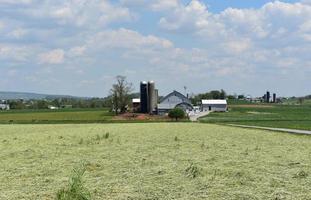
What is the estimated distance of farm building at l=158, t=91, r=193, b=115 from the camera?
128 meters

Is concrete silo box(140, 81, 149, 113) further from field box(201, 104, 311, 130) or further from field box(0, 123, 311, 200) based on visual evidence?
field box(0, 123, 311, 200)

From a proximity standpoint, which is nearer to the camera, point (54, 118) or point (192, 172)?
point (192, 172)

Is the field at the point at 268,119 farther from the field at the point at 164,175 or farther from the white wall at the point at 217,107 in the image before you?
the field at the point at 164,175

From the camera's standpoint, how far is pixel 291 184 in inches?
517

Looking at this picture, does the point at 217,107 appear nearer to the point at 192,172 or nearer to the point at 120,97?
the point at 120,97

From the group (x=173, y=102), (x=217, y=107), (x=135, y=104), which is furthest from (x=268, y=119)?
(x=217, y=107)

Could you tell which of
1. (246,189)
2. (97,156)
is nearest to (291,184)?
(246,189)

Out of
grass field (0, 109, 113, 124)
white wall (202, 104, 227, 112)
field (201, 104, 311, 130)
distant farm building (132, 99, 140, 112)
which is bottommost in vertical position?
field (201, 104, 311, 130)

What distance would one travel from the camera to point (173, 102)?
130125mm

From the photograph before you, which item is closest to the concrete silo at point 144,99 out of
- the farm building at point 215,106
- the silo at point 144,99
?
the silo at point 144,99

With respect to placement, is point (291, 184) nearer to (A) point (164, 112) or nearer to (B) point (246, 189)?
(B) point (246, 189)

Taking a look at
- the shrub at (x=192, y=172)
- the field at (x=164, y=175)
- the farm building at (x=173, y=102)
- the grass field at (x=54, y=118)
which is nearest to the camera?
the field at (x=164, y=175)

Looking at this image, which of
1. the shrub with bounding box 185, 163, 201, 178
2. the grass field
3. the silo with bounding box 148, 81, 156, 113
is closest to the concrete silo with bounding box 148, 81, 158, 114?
the silo with bounding box 148, 81, 156, 113

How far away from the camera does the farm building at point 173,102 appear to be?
5028 inches
